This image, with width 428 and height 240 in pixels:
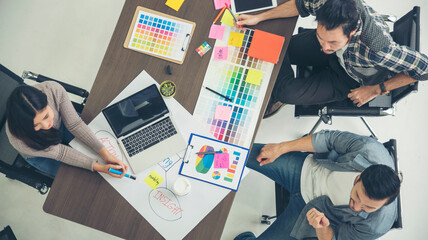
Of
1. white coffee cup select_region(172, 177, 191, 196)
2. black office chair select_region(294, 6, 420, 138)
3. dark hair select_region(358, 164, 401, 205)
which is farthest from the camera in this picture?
black office chair select_region(294, 6, 420, 138)

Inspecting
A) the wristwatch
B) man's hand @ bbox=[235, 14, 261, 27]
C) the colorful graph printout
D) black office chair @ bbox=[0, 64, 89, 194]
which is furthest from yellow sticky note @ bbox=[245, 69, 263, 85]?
black office chair @ bbox=[0, 64, 89, 194]

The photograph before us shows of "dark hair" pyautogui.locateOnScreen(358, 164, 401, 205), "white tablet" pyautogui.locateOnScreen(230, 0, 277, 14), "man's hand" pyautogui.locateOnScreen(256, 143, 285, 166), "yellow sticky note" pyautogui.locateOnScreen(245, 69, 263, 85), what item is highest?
"white tablet" pyautogui.locateOnScreen(230, 0, 277, 14)

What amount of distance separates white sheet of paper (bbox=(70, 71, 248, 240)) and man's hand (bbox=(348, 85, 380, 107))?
3.13 ft

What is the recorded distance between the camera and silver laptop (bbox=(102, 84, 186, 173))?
1.52m

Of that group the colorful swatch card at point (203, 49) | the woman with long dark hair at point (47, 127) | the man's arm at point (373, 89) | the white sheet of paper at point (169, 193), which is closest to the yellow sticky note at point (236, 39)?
the colorful swatch card at point (203, 49)

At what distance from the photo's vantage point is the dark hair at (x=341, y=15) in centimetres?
140

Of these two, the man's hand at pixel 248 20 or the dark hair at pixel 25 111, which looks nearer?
the dark hair at pixel 25 111

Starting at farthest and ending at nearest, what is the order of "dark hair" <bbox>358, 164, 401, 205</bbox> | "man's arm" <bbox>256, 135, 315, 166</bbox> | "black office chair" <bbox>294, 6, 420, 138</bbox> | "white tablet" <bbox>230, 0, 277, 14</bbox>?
1. "man's arm" <bbox>256, 135, 315, 166</bbox>
2. "white tablet" <bbox>230, 0, 277, 14</bbox>
3. "black office chair" <bbox>294, 6, 420, 138</bbox>
4. "dark hair" <bbox>358, 164, 401, 205</bbox>

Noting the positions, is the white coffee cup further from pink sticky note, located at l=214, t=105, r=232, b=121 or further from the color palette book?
the color palette book

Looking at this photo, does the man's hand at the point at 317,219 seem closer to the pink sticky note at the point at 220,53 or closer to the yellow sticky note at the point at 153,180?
the yellow sticky note at the point at 153,180

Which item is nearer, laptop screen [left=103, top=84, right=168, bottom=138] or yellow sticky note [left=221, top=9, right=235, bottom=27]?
laptop screen [left=103, top=84, right=168, bottom=138]

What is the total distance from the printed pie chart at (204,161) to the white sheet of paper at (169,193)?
66 mm

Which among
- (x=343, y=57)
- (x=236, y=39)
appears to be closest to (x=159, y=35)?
(x=236, y=39)

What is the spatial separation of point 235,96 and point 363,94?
809mm
